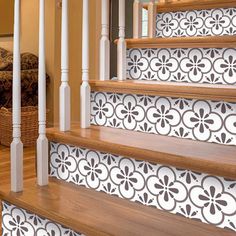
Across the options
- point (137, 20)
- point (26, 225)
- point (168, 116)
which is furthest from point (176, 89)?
point (137, 20)

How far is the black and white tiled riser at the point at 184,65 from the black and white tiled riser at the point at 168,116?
0.34 m

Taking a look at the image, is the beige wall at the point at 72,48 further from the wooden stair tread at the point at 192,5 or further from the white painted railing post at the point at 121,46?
the white painted railing post at the point at 121,46

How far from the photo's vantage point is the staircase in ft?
3.91

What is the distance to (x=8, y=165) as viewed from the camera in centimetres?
321

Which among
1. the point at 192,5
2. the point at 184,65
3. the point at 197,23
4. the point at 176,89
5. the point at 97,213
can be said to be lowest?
the point at 97,213

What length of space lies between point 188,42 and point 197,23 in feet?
1.54

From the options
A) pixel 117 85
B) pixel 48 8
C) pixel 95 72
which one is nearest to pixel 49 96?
pixel 95 72

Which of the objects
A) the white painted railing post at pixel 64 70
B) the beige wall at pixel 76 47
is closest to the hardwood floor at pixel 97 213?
the white painted railing post at pixel 64 70

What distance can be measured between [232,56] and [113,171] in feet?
2.46

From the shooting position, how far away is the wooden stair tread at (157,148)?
1177mm

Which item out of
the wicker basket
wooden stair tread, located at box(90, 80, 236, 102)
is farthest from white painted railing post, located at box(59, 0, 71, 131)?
the wicker basket

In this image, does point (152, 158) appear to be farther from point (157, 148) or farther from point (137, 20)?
point (137, 20)

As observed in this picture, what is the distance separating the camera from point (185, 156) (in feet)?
4.01

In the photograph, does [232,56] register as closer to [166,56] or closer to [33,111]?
[166,56]
